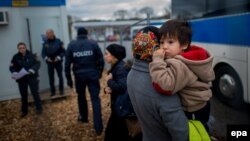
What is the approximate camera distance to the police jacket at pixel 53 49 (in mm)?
7789

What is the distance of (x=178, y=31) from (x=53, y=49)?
20.9 feet

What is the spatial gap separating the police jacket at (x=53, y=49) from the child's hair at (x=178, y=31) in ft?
20.8

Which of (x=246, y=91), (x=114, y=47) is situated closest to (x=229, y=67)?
(x=246, y=91)

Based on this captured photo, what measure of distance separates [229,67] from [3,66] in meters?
5.97

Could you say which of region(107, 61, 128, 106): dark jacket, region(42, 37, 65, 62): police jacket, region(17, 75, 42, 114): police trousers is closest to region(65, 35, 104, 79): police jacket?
region(107, 61, 128, 106): dark jacket

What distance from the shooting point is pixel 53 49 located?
7770 mm

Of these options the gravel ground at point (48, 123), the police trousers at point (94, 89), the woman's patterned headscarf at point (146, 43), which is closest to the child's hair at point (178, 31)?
the woman's patterned headscarf at point (146, 43)

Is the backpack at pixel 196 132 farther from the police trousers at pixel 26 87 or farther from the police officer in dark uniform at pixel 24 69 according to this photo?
the police trousers at pixel 26 87

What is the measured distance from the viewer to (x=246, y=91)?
5.41 meters

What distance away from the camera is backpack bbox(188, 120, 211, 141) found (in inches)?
69.1

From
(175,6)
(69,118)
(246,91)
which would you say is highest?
(175,6)

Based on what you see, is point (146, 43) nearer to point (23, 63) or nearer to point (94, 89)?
point (94, 89)

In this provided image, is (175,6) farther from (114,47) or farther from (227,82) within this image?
(114,47)

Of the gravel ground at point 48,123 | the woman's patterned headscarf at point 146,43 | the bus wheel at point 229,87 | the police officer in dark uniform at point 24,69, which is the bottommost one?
the gravel ground at point 48,123
